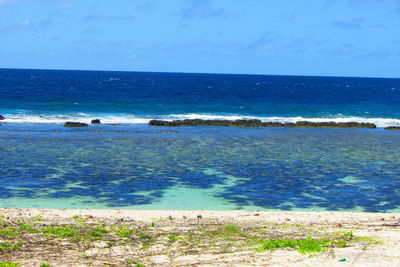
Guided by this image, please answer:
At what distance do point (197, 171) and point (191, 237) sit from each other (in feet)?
30.5

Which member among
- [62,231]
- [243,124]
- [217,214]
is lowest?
[217,214]

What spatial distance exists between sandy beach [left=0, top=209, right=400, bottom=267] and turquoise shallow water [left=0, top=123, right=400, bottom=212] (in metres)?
1.97

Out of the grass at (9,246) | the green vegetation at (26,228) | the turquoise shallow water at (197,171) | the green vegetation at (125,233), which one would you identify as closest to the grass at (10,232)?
the green vegetation at (26,228)

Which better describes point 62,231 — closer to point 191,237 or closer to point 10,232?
point 10,232

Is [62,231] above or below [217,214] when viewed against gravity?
above

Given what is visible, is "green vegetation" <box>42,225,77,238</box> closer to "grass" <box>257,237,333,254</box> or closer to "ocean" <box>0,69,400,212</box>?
"ocean" <box>0,69,400,212</box>

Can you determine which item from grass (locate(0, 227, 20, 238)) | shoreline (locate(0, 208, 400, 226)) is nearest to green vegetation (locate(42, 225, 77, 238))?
grass (locate(0, 227, 20, 238))

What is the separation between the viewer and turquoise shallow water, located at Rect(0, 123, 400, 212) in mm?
15375

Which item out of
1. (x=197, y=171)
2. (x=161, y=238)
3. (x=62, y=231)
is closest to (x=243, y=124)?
(x=197, y=171)

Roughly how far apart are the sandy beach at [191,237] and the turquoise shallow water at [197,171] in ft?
6.46

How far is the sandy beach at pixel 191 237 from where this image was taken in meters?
9.28

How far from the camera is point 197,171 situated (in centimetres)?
2000

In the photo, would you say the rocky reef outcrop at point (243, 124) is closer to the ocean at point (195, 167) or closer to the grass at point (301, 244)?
the ocean at point (195, 167)

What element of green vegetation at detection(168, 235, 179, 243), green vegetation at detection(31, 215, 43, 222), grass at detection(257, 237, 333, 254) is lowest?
green vegetation at detection(31, 215, 43, 222)
